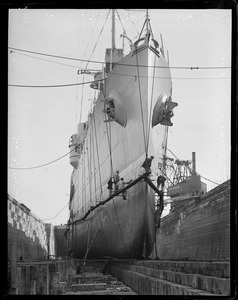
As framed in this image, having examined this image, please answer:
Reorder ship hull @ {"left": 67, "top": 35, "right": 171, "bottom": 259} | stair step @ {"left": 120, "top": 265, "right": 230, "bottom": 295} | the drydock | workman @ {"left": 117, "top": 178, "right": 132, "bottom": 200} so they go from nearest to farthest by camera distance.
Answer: stair step @ {"left": 120, "top": 265, "right": 230, "bottom": 295} → the drydock → ship hull @ {"left": 67, "top": 35, "right": 171, "bottom": 259} → workman @ {"left": 117, "top": 178, "right": 132, "bottom": 200}

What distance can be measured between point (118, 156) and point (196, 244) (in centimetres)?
656

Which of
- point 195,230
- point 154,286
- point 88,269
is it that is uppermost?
point 154,286

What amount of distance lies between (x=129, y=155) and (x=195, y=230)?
6616mm

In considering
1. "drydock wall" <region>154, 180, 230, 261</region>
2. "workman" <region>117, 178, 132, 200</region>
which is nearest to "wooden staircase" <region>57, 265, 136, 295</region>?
"workman" <region>117, 178, 132, 200</region>

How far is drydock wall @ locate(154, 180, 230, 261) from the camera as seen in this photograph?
1205cm

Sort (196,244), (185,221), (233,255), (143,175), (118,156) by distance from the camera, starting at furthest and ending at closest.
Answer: (185,221) < (196,244) < (118,156) < (143,175) < (233,255)

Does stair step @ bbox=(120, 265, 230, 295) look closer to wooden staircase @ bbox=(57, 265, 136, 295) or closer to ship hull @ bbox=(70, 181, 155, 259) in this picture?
wooden staircase @ bbox=(57, 265, 136, 295)

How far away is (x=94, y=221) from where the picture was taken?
10.2 meters

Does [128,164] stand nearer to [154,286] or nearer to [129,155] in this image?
[129,155]

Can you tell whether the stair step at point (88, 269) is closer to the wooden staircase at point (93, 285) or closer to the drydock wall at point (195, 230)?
the wooden staircase at point (93, 285)

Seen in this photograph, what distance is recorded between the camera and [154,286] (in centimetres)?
493

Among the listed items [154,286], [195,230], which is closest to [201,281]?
[154,286]

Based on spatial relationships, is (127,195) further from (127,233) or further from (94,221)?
(94,221)
